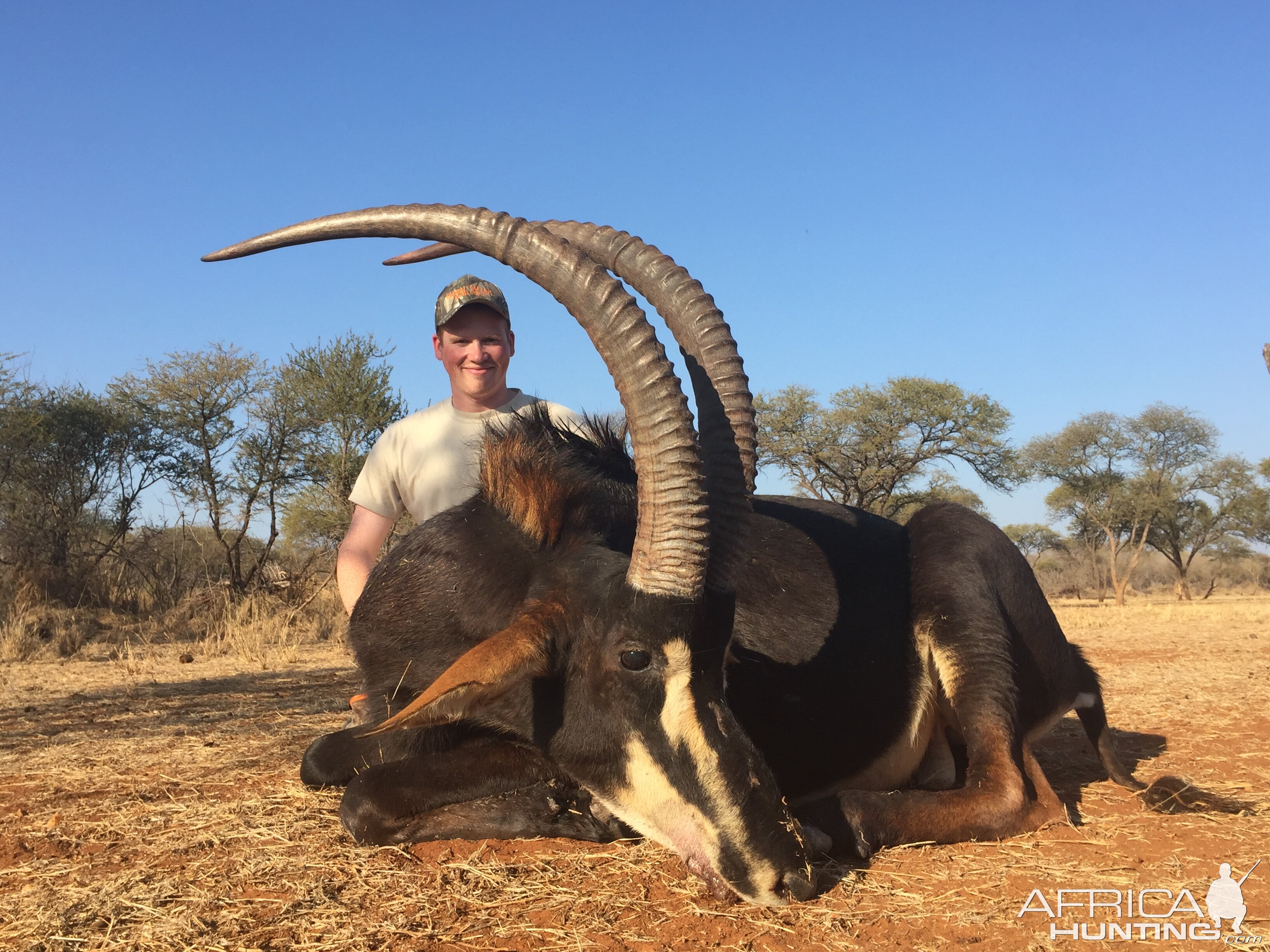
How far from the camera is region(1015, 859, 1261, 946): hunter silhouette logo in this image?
9.61 ft

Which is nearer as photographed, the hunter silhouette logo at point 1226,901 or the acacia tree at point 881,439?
the hunter silhouette logo at point 1226,901

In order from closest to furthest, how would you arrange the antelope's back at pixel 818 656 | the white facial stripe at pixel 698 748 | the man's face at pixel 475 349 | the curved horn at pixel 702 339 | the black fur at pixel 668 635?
the white facial stripe at pixel 698 748
the black fur at pixel 668 635
the curved horn at pixel 702 339
the antelope's back at pixel 818 656
the man's face at pixel 475 349

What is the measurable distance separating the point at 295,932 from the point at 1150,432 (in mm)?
42275

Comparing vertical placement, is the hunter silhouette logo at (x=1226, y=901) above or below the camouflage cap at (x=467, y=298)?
below

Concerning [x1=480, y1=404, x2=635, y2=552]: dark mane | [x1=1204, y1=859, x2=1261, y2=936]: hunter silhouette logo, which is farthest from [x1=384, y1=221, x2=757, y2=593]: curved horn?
[x1=1204, y1=859, x2=1261, y2=936]: hunter silhouette logo

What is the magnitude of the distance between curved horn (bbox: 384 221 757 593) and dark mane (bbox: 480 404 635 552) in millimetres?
563

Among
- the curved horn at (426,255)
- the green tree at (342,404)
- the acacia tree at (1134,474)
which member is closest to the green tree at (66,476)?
the green tree at (342,404)

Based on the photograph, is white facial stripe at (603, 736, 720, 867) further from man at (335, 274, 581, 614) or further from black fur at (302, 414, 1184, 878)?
man at (335, 274, 581, 614)

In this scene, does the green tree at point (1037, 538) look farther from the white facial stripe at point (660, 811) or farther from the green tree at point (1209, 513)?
the white facial stripe at point (660, 811)

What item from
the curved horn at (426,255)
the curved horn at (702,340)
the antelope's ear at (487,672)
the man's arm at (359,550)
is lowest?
the antelope's ear at (487,672)

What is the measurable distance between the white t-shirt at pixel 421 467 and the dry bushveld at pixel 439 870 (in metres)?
1.66

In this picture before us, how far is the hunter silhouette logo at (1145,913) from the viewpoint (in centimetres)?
293

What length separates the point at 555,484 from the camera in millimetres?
4027

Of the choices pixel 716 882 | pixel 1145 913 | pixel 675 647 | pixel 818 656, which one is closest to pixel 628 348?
pixel 675 647
